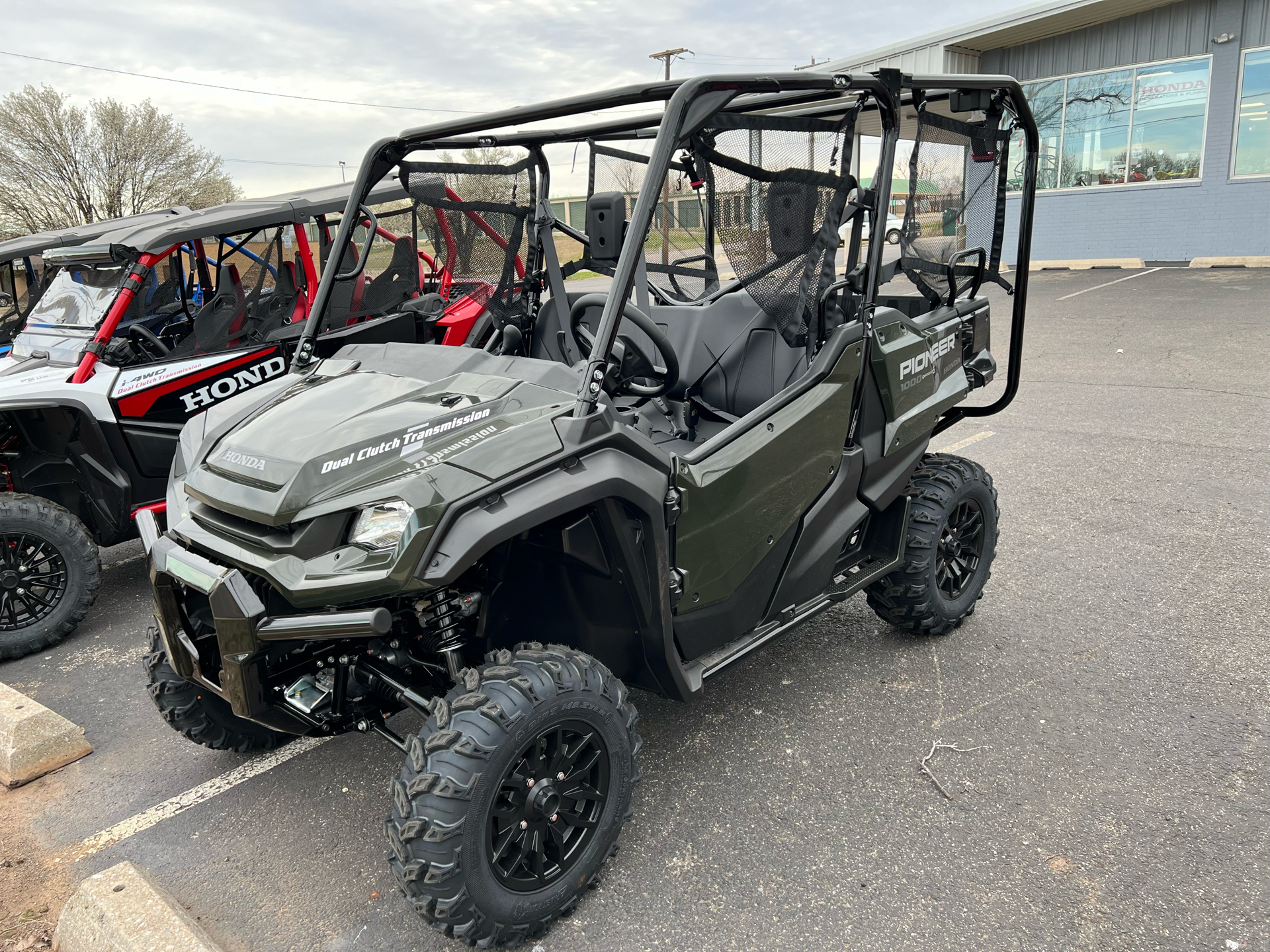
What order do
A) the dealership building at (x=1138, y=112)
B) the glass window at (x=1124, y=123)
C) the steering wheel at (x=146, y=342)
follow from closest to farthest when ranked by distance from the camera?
the steering wheel at (x=146, y=342), the dealership building at (x=1138, y=112), the glass window at (x=1124, y=123)

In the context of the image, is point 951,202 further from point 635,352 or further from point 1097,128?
point 1097,128

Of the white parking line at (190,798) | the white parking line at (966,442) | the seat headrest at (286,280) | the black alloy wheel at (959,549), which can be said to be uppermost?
the seat headrest at (286,280)

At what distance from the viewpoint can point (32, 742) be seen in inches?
130

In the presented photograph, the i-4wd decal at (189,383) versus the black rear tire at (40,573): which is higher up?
the i-4wd decal at (189,383)

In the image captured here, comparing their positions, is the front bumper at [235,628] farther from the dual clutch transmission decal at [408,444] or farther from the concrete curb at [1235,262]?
the concrete curb at [1235,262]

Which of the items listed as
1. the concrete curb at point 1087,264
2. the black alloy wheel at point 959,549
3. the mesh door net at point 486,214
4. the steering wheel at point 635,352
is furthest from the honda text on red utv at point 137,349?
the concrete curb at point 1087,264

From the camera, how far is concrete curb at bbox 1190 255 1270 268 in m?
15.8

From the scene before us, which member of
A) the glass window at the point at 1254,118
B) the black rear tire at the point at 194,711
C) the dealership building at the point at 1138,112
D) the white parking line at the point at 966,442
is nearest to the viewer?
the black rear tire at the point at 194,711

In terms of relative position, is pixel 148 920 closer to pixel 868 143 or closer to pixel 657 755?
pixel 657 755

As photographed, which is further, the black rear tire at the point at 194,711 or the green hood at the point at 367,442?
the black rear tire at the point at 194,711

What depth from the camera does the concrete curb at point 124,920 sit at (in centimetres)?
219

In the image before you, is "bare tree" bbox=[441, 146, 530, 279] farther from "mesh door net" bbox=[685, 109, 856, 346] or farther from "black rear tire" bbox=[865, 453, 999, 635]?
"black rear tire" bbox=[865, 453, 999, 635]

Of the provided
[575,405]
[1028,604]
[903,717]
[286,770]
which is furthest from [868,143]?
[286,770]

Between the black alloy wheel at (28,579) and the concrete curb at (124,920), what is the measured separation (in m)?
2.36
